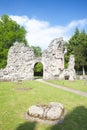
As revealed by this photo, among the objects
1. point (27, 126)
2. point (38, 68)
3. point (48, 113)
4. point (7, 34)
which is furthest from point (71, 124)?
point (38, 68)

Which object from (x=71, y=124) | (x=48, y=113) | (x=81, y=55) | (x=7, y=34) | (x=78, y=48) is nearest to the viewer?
(x=71, y=124)

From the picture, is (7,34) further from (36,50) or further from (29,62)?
(36,50)

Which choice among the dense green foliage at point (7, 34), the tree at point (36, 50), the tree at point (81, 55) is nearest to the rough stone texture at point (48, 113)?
the dense green foliage at point (7, 34)

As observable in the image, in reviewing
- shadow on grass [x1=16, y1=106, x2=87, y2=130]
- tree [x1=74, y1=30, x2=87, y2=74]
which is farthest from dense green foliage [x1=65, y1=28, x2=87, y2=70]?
shadow on grass [x1=16, y1=106, x2=87, y2=130]

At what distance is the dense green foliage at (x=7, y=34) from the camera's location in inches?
1505

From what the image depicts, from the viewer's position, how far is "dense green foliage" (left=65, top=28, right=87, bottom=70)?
47.2m

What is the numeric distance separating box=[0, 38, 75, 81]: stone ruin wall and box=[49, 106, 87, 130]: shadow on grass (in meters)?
21.7

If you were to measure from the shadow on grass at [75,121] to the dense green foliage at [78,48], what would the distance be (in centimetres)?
3703

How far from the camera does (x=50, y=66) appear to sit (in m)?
36.1

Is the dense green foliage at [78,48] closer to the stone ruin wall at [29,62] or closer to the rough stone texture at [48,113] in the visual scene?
the stone ruin wall at [29,62]

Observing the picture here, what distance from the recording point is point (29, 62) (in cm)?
3391

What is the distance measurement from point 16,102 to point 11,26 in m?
29.5

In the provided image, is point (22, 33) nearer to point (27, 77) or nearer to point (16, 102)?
point (27, 77)

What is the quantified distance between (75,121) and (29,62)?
82.9 feet
